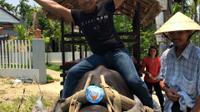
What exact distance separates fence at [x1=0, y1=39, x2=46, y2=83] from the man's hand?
11.0m

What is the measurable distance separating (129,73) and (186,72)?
494mm

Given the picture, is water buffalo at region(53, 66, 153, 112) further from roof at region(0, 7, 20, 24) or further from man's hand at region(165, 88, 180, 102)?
roof at region(0, 7, 20, 24)

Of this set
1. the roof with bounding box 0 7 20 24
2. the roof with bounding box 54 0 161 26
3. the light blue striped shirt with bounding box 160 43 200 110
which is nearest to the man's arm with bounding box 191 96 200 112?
the light blue striped shirt with bounding box 160 43 200 110

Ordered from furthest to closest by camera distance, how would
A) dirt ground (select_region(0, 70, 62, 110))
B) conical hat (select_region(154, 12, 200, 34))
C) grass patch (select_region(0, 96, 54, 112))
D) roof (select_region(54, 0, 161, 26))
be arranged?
dirt ground (select_region(0, 70, 62, 110)), grass patch (select_region(0, 96, 54, 112)), roof (select_region(54, 0, 161, 26)), conical hat (select_region(154, 12, 200, 34))

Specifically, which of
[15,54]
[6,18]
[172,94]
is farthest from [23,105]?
[6,18]

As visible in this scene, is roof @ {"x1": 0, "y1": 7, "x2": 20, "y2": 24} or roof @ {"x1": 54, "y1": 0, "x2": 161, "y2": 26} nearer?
roof @ {"x1": 54, "y1": 0, "x2": 161, "y2": 26}

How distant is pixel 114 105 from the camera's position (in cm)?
390

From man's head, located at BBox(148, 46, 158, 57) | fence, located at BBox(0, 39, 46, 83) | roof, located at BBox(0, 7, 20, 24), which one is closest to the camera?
man's head, located at BBox(148, 46, 158, 57)

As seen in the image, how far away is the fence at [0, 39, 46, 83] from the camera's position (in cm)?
1530

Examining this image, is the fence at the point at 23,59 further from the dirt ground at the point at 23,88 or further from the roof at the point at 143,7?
the roof at the point at 143,7

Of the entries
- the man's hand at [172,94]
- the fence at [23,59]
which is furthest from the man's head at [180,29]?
the fence at [23,59]

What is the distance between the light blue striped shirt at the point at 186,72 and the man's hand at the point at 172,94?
0.12ft

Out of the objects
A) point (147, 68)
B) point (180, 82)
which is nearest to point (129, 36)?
point (147, 68)

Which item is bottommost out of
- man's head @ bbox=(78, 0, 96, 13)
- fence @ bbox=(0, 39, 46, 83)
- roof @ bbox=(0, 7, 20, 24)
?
fence @ bbox=(0, 39, 46, 83)
